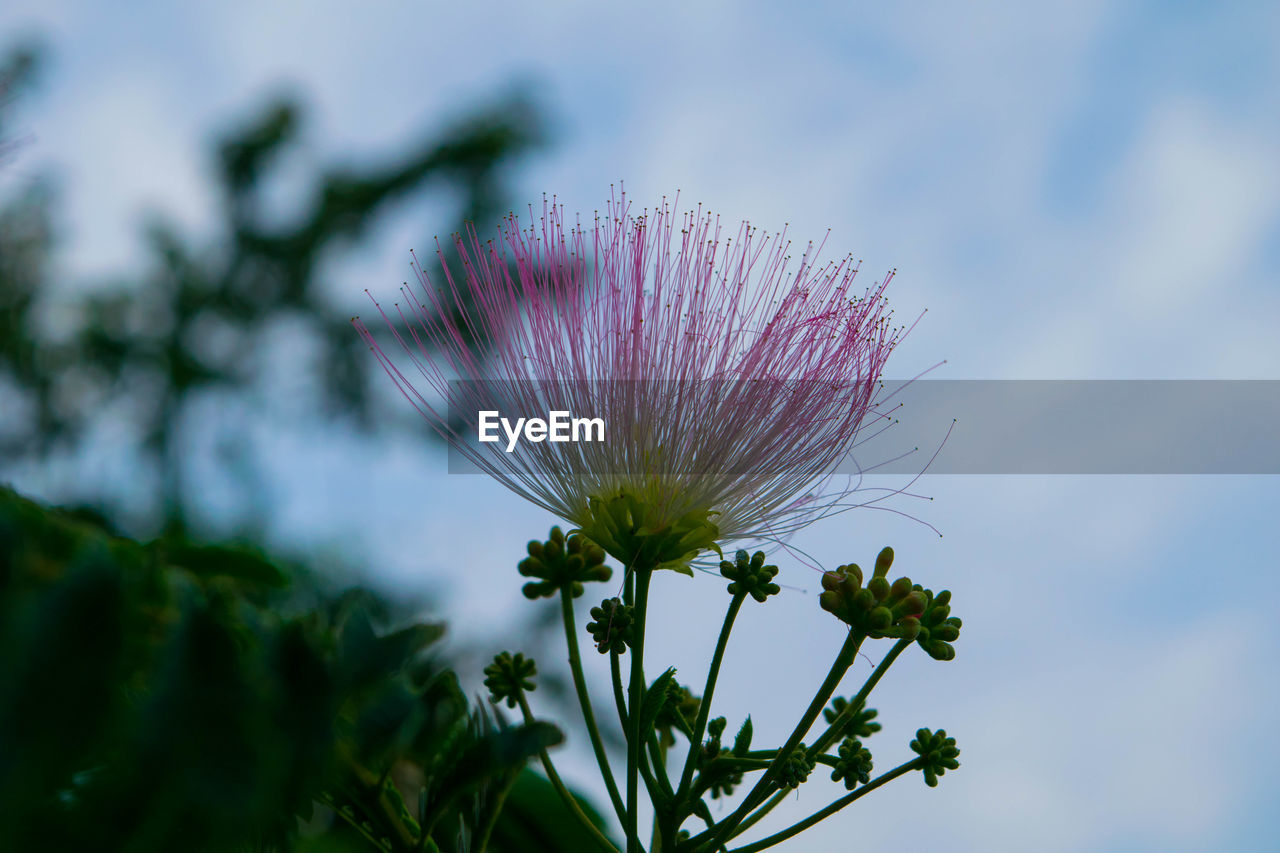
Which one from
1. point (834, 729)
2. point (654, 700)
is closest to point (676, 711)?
point (654, 700)

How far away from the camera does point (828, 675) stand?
115 cm

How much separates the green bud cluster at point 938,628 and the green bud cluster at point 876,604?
0.03 m

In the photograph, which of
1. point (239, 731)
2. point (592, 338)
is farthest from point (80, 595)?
point (592, 338)

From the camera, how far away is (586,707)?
4.12 ft

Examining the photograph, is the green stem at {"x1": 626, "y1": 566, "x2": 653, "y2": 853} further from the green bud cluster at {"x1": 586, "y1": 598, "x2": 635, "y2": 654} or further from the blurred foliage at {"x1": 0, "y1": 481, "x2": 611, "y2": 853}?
the blurred foliage at {"x1": 0, "y1": 481, "x2": 611, "y2": 853}

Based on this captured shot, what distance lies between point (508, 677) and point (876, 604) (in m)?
0.49

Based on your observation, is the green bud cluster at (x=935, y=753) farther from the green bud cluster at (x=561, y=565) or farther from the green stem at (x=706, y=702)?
the green bud cluster at (x=561, y=565)

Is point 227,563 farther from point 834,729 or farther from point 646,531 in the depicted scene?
point 834,729

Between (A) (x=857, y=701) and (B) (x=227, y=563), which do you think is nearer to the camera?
(B) (x=227, y=563)

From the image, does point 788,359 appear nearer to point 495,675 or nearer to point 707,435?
point 707,435

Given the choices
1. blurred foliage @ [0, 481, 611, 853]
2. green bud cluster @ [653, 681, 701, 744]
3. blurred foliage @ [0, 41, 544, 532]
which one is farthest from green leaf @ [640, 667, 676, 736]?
blurred foliage @ [0, 41, 544, 532]

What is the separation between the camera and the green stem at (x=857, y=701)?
3.88ft

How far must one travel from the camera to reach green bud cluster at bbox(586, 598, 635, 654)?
4.08 feet

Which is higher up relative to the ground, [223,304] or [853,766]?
[223,304]
